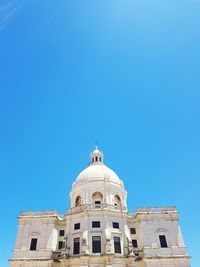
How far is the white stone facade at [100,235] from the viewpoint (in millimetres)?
36625

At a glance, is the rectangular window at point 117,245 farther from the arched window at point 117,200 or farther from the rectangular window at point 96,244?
the arched window at point 117,200

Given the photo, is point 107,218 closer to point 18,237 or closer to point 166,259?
point 166,259

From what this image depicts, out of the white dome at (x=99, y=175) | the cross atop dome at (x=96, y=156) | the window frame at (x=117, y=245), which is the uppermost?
the cross atop dome at (x=96, y=156)

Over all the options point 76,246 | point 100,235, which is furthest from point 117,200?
point 76,246

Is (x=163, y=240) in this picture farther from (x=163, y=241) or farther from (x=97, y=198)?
(x=97, y=198)

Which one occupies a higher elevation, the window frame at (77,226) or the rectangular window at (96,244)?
the window frame at (77,226)

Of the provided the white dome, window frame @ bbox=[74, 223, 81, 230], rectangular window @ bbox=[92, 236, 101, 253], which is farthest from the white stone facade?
the white dome

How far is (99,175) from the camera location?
4662cm

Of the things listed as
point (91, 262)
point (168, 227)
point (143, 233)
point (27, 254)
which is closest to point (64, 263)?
point (91, 262)

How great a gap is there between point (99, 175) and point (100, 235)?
38.5ft

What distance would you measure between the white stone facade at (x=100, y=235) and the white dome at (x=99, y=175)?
29cm

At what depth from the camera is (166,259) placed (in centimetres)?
3738

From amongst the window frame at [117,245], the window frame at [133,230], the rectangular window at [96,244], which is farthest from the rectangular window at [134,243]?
the rectangular window at [96,244]

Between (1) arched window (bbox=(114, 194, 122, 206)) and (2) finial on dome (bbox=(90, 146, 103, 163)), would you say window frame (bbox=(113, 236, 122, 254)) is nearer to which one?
(1) arched window (bbox=(114, 194, 122, 206))
